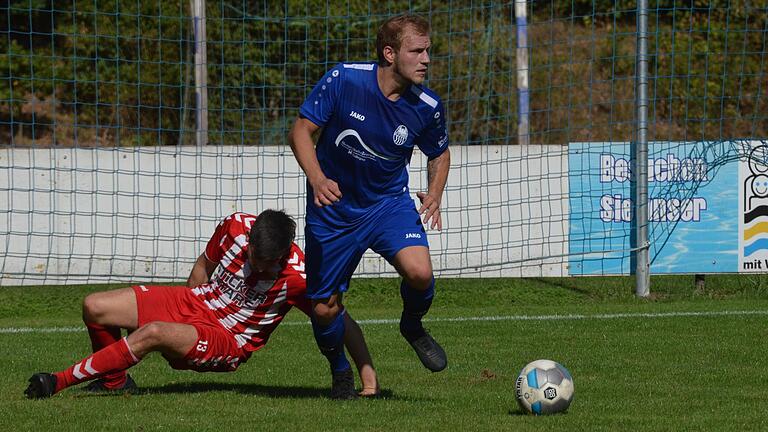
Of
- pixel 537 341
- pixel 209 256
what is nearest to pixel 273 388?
pixel 209 256

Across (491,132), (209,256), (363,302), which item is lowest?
(363,302)

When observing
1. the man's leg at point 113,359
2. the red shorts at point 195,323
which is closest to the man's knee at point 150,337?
the man's leg at point 113,359

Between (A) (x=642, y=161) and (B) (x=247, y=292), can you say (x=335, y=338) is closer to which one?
(B) (x=247, y=292)

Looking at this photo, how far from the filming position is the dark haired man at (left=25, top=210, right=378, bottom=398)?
20.8ft

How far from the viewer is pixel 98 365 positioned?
623cm

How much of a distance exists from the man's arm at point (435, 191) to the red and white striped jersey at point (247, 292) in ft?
2.67

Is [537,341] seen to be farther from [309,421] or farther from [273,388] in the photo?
[309,421]

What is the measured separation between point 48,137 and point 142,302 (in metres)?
21.9

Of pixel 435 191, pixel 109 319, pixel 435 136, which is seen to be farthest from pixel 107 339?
pixel 435 136

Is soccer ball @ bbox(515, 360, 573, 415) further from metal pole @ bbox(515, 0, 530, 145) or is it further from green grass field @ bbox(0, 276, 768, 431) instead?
metal pole @ bbox(515, 0, 530, 145)

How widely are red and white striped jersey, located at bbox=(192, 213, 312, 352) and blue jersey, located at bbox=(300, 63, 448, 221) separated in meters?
0.44

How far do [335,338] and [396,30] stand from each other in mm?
1720

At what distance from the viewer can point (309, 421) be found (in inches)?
224

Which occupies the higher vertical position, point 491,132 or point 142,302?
point 491,132
